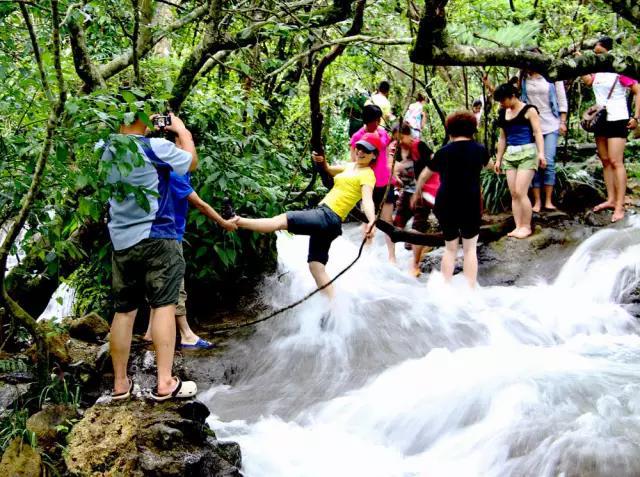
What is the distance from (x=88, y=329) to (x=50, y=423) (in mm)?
1996

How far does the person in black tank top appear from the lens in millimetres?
7977

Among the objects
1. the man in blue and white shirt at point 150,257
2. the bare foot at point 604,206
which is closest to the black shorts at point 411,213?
the bare foot at point 604,206

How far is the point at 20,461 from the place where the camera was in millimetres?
3477

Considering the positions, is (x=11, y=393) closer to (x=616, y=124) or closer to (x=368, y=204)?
(x=368, y=204)

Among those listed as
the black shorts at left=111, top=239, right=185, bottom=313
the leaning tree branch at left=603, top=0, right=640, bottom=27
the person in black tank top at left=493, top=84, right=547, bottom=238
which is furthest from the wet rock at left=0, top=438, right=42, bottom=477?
the person in black tank top at left=493, top=84, right=547, bottom=238

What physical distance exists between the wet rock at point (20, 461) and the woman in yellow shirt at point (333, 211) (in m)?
2.98

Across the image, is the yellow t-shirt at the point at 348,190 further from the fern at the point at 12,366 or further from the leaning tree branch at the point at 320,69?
the fern at the point at 12,366

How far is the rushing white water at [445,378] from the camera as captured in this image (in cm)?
421

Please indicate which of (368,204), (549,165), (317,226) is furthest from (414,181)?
(317,226)

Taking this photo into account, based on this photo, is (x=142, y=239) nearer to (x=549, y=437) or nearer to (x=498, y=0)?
(x=549, y=437)

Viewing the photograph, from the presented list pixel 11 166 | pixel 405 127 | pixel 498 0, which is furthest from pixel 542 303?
pixel 11 166

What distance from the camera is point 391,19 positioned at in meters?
10.4

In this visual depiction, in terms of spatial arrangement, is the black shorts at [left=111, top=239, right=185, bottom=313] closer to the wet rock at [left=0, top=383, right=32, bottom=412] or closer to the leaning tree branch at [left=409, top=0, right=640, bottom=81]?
the wet rock at [left=0, top=383, right=32, bottom=412]

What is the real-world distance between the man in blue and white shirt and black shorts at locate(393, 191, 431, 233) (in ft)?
14.5
